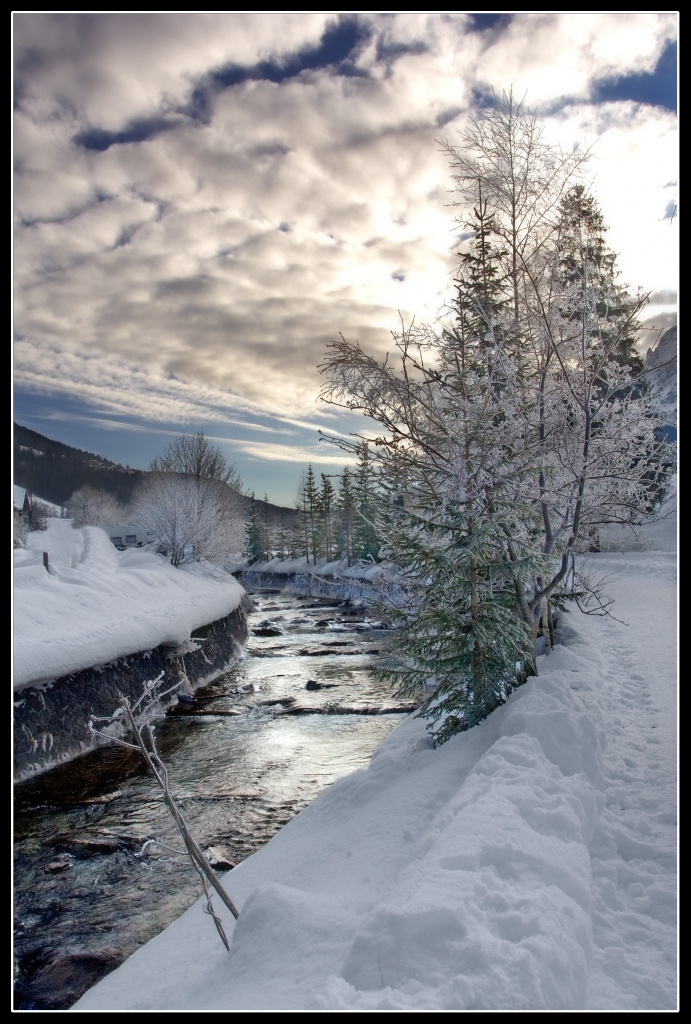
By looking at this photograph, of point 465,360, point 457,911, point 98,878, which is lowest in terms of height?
point 98,878

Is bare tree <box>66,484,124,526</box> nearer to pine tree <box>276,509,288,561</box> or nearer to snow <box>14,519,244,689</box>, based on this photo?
pine tree <box>276,509,288,561</box>

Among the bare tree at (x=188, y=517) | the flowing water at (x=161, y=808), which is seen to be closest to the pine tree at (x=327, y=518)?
the bare tree at (x=188, y=517)

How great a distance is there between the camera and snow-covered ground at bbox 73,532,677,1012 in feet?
10.1

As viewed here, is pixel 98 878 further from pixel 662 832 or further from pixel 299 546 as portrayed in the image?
pixel 299 546

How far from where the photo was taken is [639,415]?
7.66m

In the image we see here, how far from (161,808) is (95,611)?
10.2 meters

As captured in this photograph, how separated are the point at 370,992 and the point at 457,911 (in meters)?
0.66

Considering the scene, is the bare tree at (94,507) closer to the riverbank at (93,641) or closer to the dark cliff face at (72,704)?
the riverbank at (93,641)

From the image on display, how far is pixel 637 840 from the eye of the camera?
497cm

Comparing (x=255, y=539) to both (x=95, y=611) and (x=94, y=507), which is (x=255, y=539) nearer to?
(x=94, y=507)

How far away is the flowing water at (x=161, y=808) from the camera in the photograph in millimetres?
7383

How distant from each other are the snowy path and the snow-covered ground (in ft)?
0.06
